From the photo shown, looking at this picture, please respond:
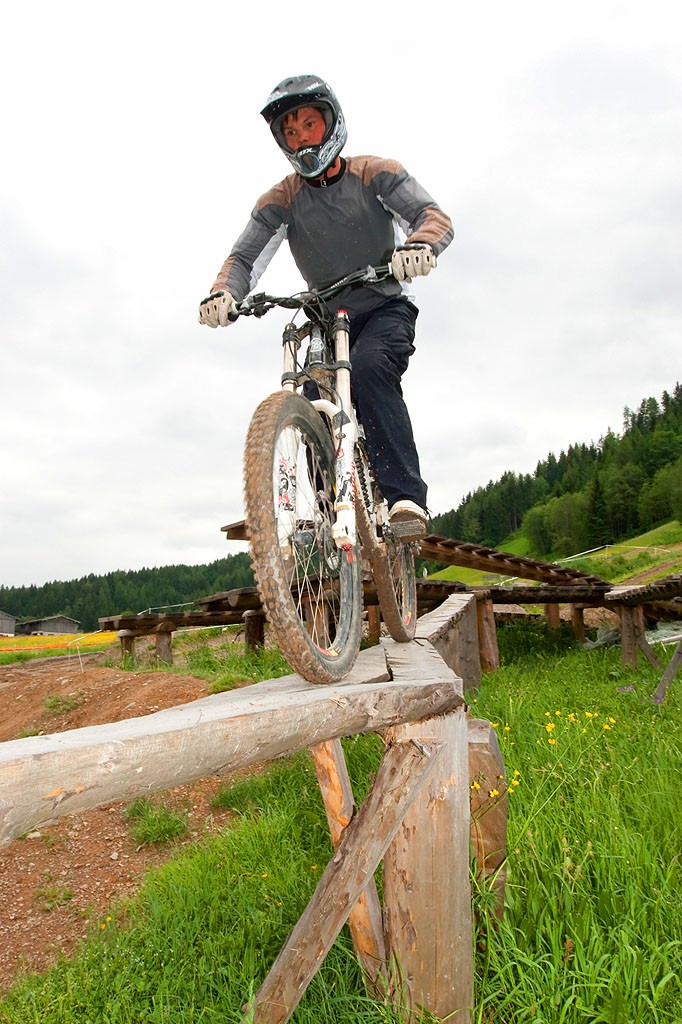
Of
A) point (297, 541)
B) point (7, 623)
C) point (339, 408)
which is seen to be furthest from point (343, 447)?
point (7, 623)

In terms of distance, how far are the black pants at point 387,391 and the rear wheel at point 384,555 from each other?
124mm

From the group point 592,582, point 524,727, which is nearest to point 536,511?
point 592,582

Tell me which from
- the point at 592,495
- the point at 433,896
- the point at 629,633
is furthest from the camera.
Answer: the point at 592,495

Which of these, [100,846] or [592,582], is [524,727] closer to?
[100,846]

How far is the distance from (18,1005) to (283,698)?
7.97ft

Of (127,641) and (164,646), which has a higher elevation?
(127,641)

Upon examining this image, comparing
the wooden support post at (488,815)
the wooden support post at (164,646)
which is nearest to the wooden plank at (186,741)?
the wooden support post at (488,815)

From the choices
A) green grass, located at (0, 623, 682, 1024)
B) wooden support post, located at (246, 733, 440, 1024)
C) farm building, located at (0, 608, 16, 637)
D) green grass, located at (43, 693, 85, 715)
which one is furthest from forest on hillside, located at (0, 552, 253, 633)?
wooden support post, located at (246, 733, 440, 1024)

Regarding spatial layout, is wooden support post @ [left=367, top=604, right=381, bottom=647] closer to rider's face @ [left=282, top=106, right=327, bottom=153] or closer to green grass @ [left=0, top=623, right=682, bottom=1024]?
green grass @ [left=0, top=623, right=682, bottom=1024]

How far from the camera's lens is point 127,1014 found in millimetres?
2779

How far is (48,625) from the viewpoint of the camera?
6806 centimetres

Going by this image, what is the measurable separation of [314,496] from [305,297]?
3.10 feet

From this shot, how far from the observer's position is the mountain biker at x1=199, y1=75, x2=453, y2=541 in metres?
3.15

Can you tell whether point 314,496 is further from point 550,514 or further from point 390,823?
point 550,514
